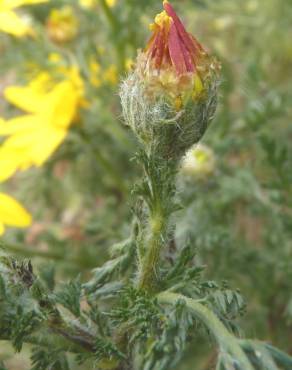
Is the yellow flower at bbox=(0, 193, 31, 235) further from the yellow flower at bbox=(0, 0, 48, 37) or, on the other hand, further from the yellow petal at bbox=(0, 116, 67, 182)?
the yellow flower at bbox=(0, 0, 48, 37)

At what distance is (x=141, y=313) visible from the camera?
1168 mm

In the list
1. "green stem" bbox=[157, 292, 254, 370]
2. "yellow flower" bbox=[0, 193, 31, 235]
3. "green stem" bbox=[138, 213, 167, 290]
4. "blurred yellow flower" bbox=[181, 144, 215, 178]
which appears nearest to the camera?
"green stem" bbox=[157, 292, 254, 370]

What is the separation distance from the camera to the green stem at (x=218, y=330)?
107 centimetres

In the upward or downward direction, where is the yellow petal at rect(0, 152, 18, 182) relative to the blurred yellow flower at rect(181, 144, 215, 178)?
downward

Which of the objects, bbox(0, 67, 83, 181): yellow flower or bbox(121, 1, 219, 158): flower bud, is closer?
bbox(121, 1, 219, 158): flower bud

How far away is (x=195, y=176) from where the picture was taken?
2.43m

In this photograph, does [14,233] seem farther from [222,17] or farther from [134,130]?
[222,17]

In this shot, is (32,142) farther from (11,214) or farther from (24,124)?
(11,214)

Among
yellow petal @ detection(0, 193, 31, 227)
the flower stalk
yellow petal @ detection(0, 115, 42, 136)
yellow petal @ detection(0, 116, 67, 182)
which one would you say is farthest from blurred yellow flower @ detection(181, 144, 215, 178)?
the flower stalk

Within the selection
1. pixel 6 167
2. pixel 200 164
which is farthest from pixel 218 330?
pixel 200 164

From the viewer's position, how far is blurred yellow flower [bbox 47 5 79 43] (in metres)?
3.25

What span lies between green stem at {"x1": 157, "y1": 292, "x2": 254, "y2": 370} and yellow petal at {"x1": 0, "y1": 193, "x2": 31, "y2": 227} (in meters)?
0.67

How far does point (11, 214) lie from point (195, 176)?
33.9 inches

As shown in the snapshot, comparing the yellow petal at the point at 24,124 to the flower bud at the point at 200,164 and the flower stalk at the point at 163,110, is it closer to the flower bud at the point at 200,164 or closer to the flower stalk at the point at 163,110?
the flower bud at the point at 200,164
